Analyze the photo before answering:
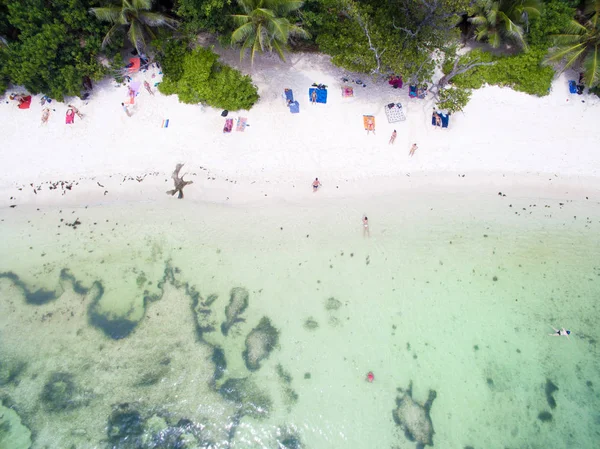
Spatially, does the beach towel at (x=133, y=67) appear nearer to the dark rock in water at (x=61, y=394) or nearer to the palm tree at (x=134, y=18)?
the palm tree at (x=134, y=18)

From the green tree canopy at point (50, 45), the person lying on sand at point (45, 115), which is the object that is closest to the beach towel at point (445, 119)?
the green tree canopy at point (50, 45)

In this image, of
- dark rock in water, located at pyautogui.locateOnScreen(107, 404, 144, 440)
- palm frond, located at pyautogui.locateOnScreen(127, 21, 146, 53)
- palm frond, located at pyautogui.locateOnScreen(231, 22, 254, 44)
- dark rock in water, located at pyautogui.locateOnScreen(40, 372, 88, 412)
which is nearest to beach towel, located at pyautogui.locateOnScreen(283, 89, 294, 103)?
palm frond, located at pyautogui.locateOnScreen(231, 22, 254, 44)

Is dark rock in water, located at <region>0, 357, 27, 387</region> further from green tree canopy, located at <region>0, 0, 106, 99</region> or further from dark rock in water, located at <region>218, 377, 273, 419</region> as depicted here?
green tree canopy, located at <region>0, 0, 106, 99</region>

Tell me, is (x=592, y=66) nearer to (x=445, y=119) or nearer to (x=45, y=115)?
(x=445, y=119)

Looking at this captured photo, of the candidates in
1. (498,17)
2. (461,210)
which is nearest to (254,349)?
(461,210)

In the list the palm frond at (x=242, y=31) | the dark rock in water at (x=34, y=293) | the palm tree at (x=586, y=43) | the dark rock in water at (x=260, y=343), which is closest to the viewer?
the palm frond at (x=242, y=31)

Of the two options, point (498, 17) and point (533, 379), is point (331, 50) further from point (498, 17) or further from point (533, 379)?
point (533, 379)
